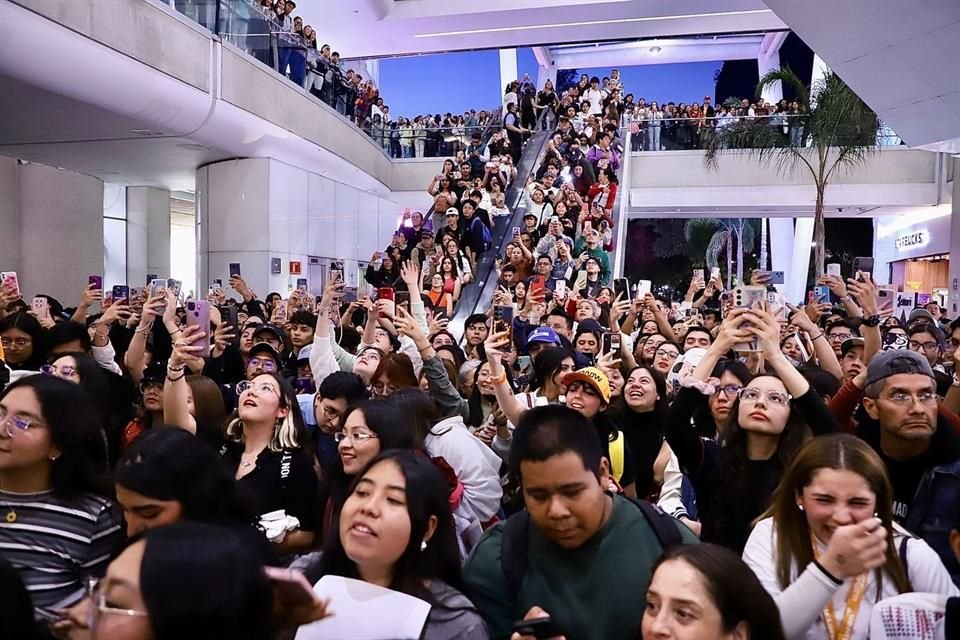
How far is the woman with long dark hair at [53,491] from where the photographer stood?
216cm

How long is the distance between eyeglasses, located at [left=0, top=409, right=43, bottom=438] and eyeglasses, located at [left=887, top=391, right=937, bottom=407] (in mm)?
2909

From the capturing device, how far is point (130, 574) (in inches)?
54.0

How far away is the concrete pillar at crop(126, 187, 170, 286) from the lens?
55.5 feet

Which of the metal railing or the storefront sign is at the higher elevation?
the metal railing

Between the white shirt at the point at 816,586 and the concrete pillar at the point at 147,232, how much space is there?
16.9 metres

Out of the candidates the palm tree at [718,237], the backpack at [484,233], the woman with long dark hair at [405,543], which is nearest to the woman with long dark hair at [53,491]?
the woman with long dark hair at [405,543]

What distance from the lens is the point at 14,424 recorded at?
232 centimetres

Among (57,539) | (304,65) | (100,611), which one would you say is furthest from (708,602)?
(304,65)

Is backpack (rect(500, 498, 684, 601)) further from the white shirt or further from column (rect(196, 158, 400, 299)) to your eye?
column (rect(196, 158, 400, 299))

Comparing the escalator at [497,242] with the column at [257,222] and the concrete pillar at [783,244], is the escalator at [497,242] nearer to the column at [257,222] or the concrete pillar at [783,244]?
the column at [257,222]

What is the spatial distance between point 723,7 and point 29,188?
16710 millimetres

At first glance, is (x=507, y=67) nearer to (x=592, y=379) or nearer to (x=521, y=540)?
(x=592, y=379)

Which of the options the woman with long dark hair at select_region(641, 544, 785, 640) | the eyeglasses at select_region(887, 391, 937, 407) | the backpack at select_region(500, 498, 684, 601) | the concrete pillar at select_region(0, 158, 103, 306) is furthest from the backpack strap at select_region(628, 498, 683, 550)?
the concrete pillar at select_region(0, 158, 103, 306)

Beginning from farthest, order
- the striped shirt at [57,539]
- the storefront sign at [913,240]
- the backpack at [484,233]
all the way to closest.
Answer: the storefront sign at [913,240], the backpack at [484,233], the striped shirt at [57,539]
